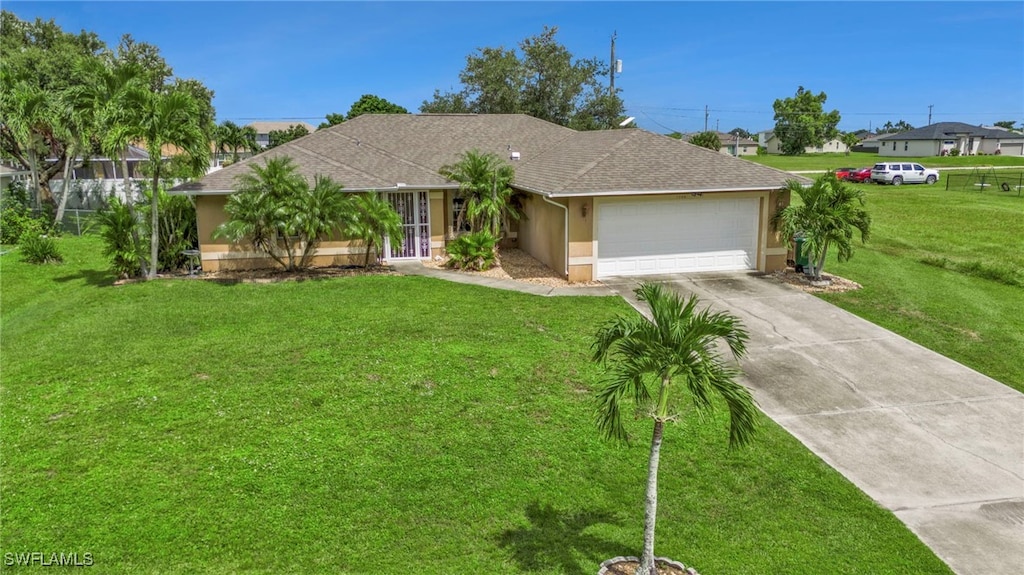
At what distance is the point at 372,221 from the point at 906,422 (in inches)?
531

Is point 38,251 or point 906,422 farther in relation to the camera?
point 38,251

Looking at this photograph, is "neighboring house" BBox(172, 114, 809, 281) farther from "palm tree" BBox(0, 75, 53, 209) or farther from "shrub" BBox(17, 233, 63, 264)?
"palm tree" BBox(0, 75, 53, 209)

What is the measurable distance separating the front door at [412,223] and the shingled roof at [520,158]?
679 millimetres

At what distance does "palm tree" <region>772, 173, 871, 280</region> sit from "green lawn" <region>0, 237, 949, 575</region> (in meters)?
7.19

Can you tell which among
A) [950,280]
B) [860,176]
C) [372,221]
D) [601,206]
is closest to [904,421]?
[601,206]

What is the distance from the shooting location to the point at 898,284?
16.2 meters

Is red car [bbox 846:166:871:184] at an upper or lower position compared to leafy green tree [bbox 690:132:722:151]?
lower

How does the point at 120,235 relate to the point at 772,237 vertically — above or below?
above

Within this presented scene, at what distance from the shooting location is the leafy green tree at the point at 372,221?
55.2 ft

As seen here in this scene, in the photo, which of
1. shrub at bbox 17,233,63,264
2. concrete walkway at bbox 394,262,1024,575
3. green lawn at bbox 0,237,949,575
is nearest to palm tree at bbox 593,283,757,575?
green lawn at bbox 0,237,949,575

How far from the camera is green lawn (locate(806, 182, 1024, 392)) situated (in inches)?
465

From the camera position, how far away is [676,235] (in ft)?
55.4

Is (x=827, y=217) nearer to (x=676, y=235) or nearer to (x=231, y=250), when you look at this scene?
(x=676, y=235)

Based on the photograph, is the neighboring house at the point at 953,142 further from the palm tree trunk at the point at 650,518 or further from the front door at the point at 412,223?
the palm tree trunk at the point at 650,518
